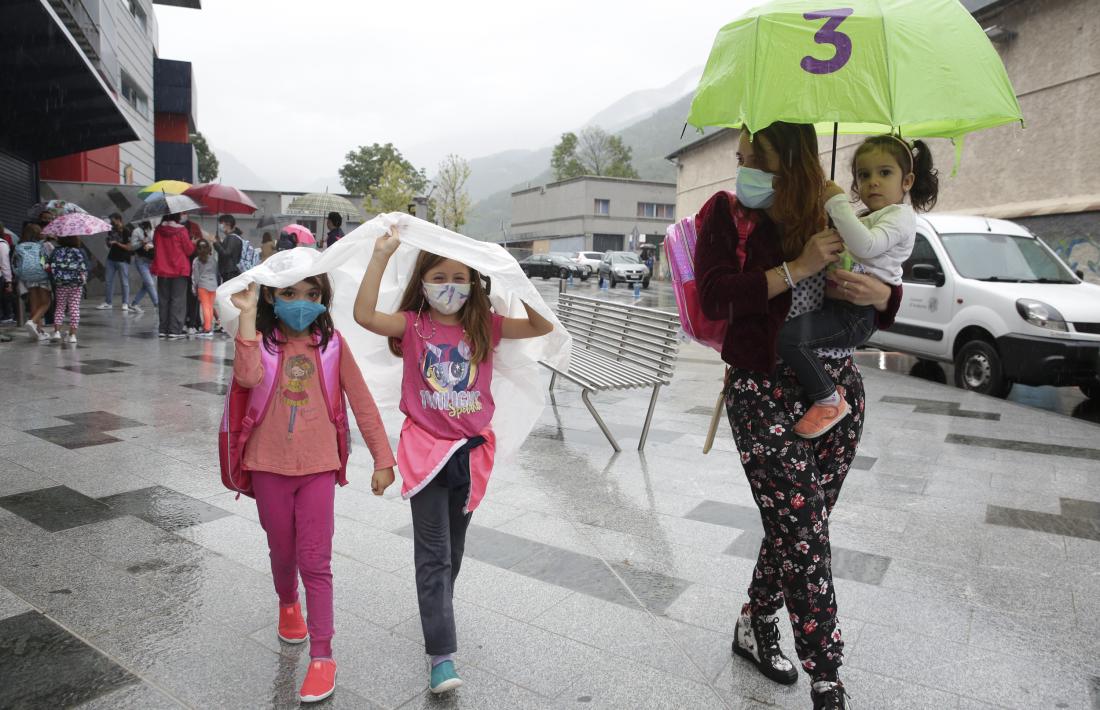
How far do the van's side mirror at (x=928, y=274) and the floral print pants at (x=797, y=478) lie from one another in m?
6.60

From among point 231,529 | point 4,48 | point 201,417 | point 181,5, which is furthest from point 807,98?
point 181,5

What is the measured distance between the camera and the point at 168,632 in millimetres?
2959

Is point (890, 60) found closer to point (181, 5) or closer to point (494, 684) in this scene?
point (494, 684)

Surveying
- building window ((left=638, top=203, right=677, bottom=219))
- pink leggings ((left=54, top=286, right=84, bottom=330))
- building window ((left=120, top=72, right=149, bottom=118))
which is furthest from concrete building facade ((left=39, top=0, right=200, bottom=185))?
building window ((left=638, top=203, right=677, bottom=219))

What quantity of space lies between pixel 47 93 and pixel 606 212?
183ft

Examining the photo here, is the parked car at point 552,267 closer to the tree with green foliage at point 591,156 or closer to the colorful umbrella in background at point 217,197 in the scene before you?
the colorful umbrella in background at point 217,197

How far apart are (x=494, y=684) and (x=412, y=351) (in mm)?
1180

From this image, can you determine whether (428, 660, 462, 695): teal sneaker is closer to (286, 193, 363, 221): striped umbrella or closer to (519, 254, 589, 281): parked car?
(286, 193, 363, 221): striped umbrella

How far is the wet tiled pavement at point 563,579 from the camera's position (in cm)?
268

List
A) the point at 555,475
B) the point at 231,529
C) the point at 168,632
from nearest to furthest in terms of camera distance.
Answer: the point at 168,632 → the point at 231,529 → the point at 555,475

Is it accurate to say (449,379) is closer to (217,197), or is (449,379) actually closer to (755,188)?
(755,188)

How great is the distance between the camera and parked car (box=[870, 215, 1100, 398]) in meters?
8.12

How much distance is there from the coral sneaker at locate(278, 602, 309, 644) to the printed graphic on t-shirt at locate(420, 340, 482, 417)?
37.5 inches

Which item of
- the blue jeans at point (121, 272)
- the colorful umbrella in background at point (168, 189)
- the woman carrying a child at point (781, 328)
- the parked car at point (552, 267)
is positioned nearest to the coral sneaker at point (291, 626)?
the woman carrying a child at point (781, 328)
